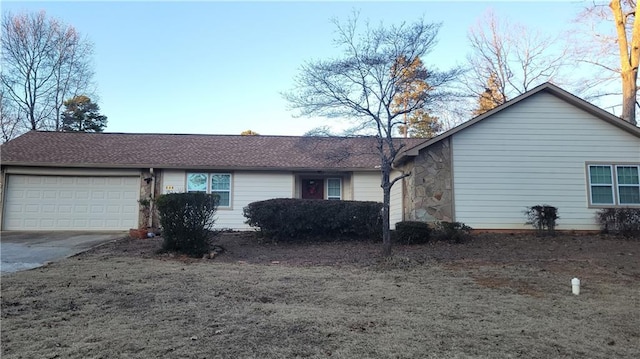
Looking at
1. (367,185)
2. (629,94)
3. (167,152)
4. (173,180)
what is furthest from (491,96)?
(173,180)

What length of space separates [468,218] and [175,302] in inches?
391

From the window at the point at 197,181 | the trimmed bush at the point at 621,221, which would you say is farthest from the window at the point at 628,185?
the window at the point at 197,181

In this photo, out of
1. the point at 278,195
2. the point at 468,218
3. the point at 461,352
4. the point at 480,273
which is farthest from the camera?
the point at 278,195

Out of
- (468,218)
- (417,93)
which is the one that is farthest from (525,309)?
(468,218)

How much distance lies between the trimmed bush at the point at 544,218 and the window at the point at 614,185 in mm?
1716

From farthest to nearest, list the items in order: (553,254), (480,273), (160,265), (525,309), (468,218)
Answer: (468,218) → (553,254) → (160,265) → (480,273) → (525,309)

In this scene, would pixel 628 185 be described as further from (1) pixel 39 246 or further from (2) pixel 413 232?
(1) pixel 39 246

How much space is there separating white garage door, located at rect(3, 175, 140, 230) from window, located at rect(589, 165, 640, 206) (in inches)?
609

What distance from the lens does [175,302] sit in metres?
5.92

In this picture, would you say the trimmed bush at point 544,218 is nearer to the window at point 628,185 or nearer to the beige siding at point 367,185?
the window at point 628,185

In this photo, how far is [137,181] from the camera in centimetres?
1623

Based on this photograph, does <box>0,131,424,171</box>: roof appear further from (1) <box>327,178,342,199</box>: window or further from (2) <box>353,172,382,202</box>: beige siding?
(1) <box>327,178,342,199</box>: window

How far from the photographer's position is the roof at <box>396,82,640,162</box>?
13.4 meters

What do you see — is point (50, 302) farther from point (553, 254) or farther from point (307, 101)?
point (553, 254)
